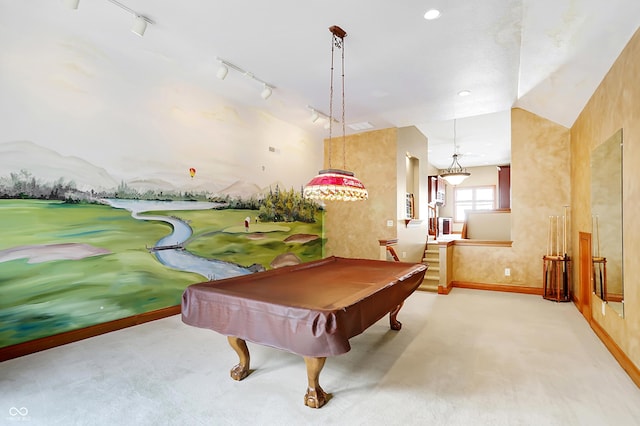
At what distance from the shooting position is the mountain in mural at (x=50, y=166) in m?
3.01

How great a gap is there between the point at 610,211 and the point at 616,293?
79 centimetres

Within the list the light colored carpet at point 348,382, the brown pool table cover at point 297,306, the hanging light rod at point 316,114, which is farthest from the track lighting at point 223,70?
the light colored carpet at point 348,382

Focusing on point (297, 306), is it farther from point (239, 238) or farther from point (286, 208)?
point (286, 208)

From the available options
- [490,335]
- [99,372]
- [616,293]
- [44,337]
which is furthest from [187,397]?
[616,293]

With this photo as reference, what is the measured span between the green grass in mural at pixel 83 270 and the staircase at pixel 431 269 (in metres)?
3.65

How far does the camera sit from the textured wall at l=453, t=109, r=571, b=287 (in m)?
5.19

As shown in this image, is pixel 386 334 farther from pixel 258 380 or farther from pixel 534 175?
pixel 534 175

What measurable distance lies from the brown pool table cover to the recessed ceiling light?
7.78ft

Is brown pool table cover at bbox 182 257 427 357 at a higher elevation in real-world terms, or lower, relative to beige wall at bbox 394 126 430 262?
lower

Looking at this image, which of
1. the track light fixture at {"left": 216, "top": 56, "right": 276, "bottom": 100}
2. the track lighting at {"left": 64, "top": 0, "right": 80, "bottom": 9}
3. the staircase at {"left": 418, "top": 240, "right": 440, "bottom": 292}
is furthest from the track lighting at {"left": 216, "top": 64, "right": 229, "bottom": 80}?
the staircase at {"left": 418, "top": 240, "right": 440, "bottom": 292}

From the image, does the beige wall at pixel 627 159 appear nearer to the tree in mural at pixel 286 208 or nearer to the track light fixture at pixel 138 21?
the track light fixture at pixel 138 21

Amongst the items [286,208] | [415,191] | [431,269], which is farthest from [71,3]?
[415,191]

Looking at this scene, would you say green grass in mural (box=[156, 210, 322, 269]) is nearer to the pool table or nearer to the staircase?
the pool table

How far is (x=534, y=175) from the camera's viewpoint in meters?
5.37
